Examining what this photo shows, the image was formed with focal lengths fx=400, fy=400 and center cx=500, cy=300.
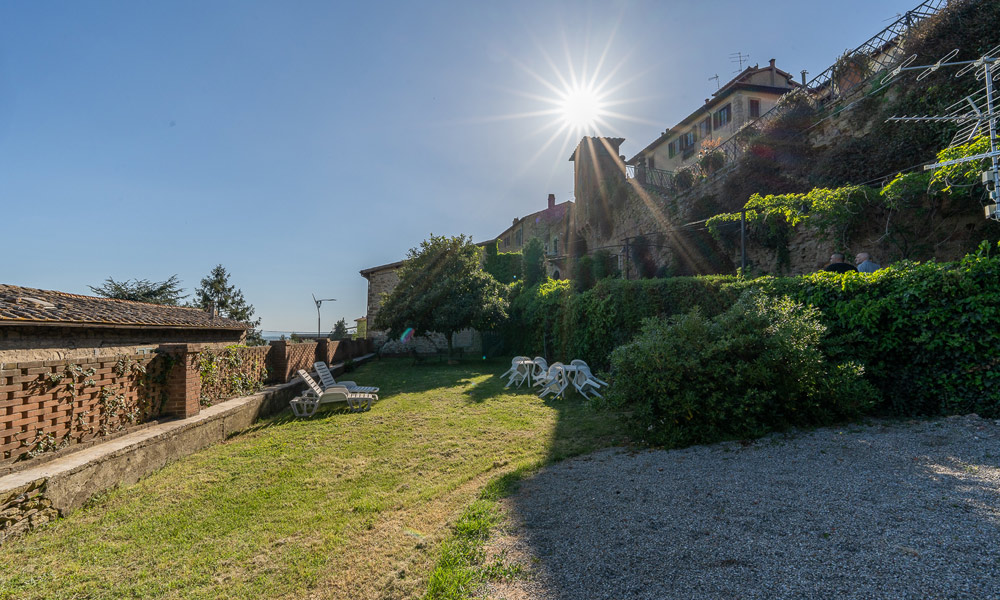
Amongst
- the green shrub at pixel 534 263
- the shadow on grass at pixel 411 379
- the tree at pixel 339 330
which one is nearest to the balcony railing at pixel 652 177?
the green shrub at pixel 534 263

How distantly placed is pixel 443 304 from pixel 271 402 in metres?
9.03

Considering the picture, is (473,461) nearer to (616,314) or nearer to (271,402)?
(271,402)

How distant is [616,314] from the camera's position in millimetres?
9461

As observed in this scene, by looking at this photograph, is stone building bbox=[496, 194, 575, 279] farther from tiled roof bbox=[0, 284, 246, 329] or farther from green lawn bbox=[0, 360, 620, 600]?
green lawn bbox=[0, 360, 620, 600]

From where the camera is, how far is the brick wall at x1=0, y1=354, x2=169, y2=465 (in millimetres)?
3668

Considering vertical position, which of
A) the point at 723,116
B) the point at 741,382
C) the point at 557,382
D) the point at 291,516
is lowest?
the point at 291,516

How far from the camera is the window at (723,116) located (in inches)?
896

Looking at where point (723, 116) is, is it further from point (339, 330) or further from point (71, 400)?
point (339, 330)

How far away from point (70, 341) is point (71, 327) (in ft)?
1.43

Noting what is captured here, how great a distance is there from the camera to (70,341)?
8227mm

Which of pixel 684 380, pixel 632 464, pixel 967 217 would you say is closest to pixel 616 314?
pixel 684 380

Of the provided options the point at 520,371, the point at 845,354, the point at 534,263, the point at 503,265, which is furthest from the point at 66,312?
the point at 503,265

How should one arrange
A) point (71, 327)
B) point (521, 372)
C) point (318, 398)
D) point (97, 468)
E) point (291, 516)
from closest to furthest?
point (291, 516)
point (97, 468)
point (318, 398)
point (71, 327)
point (521, 372)

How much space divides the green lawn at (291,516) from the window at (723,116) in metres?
23.4
